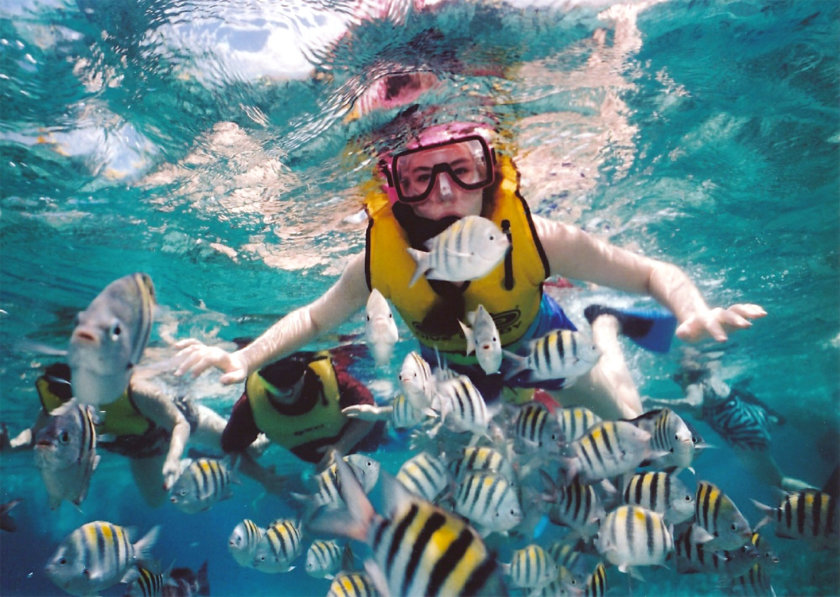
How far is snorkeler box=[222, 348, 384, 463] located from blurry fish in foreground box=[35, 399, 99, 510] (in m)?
3.71

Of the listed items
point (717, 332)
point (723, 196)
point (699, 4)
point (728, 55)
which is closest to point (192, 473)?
point (717, 332)

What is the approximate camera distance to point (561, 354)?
4.03 meters

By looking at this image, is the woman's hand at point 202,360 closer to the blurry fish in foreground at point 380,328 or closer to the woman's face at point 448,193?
the blurry fish in foreground at point 380,328

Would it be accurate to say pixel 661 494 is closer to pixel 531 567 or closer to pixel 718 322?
pixel 531 567

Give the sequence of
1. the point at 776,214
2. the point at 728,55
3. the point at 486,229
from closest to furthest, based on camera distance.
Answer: the point at 486,229 < the point at 728,55 < the point at 776,214

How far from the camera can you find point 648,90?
7.87 meters

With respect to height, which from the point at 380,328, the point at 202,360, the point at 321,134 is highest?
the point at 321,134

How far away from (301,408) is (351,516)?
6921 mm

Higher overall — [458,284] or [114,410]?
[458,284]

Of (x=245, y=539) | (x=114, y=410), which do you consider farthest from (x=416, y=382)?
(x=114, y=410)

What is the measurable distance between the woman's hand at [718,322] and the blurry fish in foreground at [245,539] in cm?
530

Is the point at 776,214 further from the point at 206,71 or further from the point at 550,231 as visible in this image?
the point at 206,71

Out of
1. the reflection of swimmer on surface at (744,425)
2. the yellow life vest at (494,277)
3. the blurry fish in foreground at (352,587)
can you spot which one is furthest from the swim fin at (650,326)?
the blurry fish in foreground at (352,587)

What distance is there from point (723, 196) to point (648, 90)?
470 cm
